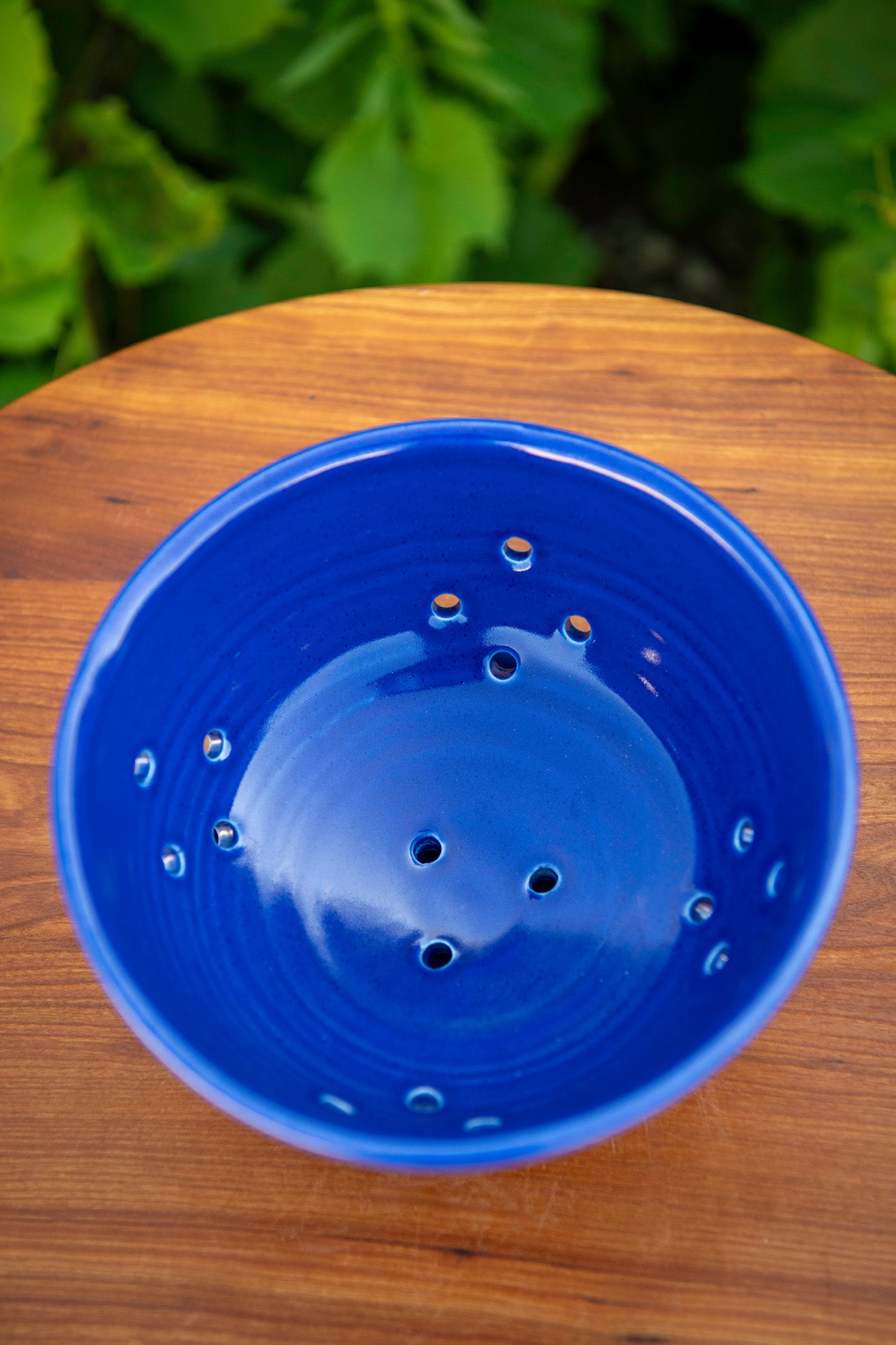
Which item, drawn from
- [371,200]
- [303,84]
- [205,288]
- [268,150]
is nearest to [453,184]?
[371,200]

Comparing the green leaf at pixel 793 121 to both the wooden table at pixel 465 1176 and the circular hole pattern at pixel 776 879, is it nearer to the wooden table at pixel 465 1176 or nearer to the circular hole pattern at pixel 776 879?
the wooden table at pixel 465 1176

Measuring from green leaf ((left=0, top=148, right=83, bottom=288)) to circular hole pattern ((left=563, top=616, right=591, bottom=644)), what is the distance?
0.69 metres

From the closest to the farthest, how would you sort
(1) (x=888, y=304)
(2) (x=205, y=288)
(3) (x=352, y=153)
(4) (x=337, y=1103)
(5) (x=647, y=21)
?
(4) (x=337, y=1103) → (1) (x=888, y=304) → (3) (x=352, y=153) → (2) (x=205, y=288) → (5) (x=647, y=21)

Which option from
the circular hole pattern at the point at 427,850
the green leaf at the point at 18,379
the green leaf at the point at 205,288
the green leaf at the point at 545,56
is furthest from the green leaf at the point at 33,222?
the circular hole pattern at the point at 427,850

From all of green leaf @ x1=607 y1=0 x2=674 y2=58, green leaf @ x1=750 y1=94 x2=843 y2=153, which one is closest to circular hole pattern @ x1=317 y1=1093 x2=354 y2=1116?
green leaf @ x1=750 y1=94 x2=843 y2=153

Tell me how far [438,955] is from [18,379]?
822 mm

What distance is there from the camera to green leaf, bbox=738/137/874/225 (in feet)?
3.83

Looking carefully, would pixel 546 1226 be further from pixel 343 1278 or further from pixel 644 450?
pixel 644 450

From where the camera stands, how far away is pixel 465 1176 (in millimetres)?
540

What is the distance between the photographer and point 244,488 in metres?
0.57

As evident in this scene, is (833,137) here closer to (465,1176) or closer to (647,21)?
(647,21)

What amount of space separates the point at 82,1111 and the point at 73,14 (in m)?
1.27

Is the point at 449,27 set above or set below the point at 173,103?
above

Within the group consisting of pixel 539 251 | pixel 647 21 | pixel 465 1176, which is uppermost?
pixel 647 21
